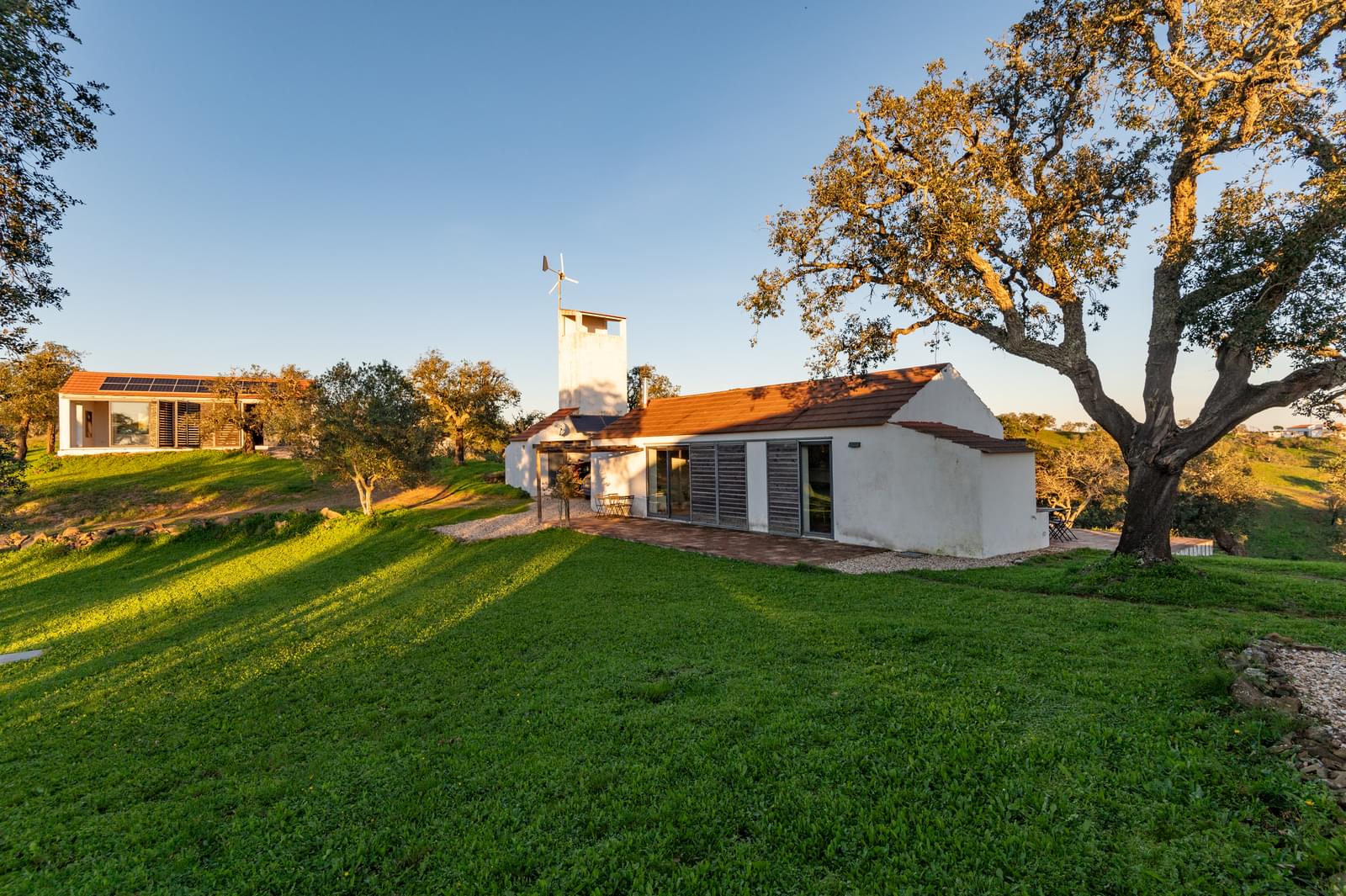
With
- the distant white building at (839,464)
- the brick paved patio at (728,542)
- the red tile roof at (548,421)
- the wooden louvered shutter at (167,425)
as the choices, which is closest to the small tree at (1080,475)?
the distant white building at (839,464)

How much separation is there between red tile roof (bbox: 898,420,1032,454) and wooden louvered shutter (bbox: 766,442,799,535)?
10.4ft

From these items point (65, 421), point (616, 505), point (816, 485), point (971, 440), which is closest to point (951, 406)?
point (971, 440)

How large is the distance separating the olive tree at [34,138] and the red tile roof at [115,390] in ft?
91.4

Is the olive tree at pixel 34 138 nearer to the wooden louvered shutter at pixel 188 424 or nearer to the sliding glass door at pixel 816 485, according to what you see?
the sliding glass door at pixel 816 485

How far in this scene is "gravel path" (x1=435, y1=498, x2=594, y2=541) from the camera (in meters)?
16.3

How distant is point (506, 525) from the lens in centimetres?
1802

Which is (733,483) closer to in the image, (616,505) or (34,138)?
(616,505)

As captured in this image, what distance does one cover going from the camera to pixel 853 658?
18.1 ft

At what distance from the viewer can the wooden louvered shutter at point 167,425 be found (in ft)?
107

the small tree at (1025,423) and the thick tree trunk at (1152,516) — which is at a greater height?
the small tree at (1025,423)

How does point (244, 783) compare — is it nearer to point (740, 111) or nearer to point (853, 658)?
point (853, 658)

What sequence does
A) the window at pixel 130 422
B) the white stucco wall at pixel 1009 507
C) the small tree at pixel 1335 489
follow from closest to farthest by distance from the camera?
the white stucco wall at pixel 1009 507 → the small tree at pixel 1335 489 → the window at pixel 130 422

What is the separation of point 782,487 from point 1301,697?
1167 cm

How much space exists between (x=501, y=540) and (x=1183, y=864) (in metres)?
14.5
